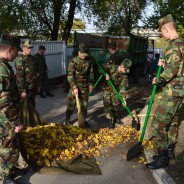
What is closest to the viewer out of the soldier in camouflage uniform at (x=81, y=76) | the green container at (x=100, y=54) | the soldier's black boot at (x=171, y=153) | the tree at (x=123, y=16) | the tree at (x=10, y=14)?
the soldier's black boot at (x=171, y=153)

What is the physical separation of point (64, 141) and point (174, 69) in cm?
241

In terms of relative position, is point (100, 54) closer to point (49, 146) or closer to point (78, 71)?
point (78, 71)

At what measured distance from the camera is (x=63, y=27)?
19.8m

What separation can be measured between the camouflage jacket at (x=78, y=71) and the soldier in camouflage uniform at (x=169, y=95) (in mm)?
2325

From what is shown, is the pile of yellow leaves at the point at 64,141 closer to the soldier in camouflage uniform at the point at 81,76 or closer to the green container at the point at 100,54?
the soldier in camouflage uniform at the point at 81,76

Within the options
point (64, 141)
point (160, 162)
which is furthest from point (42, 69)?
point (160, 162)

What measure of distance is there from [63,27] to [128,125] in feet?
44.2

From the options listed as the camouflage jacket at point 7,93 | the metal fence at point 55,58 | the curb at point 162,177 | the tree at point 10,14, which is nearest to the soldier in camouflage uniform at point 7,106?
the camouflage jacket at point 7,93

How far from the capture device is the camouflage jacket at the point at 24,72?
6.52 m

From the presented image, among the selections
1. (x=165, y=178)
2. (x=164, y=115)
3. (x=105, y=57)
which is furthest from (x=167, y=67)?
(x=105, y=57)

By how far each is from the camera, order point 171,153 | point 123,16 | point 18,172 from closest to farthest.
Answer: point 18,172, point 171,153, point 123,16

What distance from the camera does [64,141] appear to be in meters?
5.75

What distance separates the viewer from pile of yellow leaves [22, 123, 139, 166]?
17.3ft

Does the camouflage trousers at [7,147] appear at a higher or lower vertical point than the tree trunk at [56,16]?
lower
